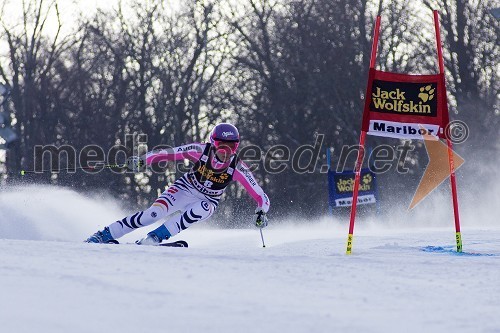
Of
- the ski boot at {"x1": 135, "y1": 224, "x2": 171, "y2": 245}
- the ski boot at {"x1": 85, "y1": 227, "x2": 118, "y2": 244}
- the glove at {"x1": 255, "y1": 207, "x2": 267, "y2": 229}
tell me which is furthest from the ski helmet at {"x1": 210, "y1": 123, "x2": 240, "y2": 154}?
the ski boot at {"x1": 85, "y1": 227, "x2": 118, "y2": 244}

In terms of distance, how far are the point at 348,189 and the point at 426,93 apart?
15.9m

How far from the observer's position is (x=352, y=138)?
3216cm

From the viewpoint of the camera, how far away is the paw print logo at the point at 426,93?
9.03 metres

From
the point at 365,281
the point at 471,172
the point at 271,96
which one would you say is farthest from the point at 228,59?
the point at 365,281

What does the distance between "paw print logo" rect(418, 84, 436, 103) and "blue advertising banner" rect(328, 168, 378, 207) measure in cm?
1531

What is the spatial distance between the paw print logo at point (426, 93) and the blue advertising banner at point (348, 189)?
15.3m

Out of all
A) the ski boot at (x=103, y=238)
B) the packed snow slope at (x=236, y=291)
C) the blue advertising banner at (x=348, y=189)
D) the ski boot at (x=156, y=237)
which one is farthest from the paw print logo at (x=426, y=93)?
the blue advertising banner at (x=348, y=189)

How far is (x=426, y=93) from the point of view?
29.7ft

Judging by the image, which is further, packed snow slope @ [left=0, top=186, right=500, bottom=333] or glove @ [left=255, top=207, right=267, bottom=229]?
glove @ [left=255, top=207, right=267, bottom=229]

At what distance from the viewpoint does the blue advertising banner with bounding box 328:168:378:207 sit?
24.5 m

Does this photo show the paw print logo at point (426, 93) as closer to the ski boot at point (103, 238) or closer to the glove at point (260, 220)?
the glove at point (260, 220)

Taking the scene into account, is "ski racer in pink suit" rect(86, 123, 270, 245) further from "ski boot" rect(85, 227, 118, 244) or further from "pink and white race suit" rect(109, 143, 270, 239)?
"ski boot" rect(85, 227, 118, 244)

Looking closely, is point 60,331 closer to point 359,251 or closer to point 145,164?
point 359,251

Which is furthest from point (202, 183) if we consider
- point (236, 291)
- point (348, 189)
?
point (348, 189)
